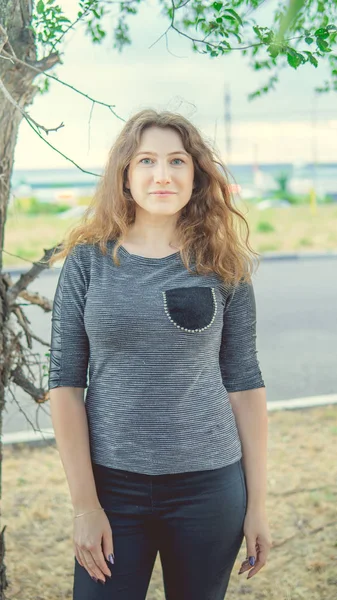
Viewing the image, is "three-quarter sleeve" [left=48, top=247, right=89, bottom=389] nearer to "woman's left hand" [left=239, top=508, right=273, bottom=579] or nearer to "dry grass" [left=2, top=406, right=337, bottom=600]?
"woman's left hand" [left=239, top=508, right=273, bottom=579]

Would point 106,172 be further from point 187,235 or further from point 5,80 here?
point 5,80

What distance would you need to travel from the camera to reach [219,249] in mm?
1848

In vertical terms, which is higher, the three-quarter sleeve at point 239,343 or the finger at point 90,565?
the three-quarter sleeve at point 239,343

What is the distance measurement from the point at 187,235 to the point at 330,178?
49909 mm

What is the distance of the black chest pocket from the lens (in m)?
1.70

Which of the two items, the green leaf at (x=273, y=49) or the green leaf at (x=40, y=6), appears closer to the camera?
the green leaf at (x=273, y=49)

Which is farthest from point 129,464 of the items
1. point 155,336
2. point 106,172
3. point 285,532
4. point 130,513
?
point 285,532

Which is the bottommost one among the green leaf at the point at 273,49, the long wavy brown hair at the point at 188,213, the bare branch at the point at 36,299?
the bare branch at the point at 36,299

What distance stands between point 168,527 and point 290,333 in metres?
6.04

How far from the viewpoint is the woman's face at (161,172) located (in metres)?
1.76

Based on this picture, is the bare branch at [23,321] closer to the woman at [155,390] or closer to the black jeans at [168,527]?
the woman at [155,390]

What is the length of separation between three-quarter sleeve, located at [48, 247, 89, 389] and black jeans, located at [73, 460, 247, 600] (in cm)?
22

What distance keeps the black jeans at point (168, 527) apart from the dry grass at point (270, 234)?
9526mm

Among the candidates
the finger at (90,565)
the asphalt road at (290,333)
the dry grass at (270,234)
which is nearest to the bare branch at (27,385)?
the asphalt road at (290,333)
